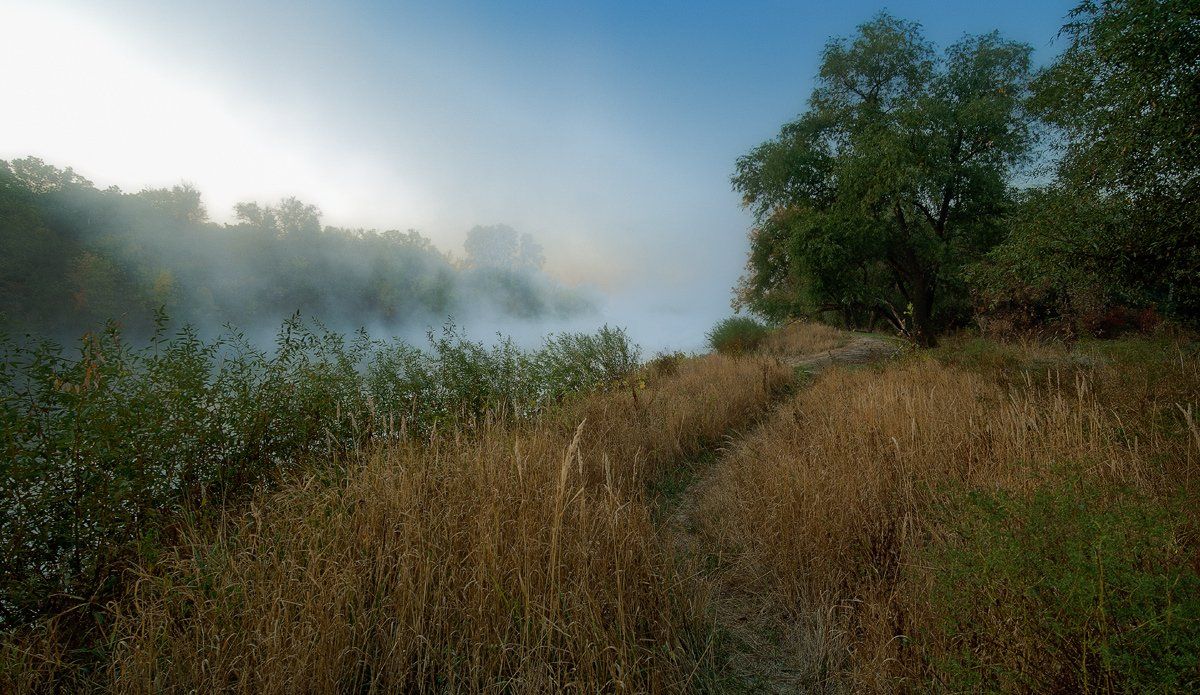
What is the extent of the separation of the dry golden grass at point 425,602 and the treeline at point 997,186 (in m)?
7.73

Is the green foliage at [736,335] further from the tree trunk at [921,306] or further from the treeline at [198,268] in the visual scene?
the treeline at [198,268]

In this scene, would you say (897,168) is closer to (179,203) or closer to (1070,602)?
(1070,602)

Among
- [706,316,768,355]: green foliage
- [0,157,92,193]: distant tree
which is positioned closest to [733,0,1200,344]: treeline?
[706,316,768,355]: green foliage

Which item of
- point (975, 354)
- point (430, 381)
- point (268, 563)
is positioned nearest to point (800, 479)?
point (268, 563)

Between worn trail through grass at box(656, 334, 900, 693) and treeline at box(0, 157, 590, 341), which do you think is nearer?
worn trail through grass at box(656, 334, 900, 693)

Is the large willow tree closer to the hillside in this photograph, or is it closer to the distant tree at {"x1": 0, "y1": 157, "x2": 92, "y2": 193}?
the hillside

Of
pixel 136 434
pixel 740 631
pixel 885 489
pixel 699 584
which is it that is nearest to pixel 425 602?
pixel 699 584

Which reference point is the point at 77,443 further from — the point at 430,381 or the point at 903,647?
the point at 903,647

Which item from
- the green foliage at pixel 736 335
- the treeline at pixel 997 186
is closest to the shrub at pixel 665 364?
the green foliage at pixel 736 335

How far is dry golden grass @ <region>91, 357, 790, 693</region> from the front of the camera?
1.80m

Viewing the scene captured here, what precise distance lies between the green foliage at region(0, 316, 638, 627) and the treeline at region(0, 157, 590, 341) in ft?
1.71

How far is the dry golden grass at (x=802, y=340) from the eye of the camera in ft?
A: 47.3

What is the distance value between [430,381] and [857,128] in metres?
18.0

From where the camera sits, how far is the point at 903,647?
73.5 inches
